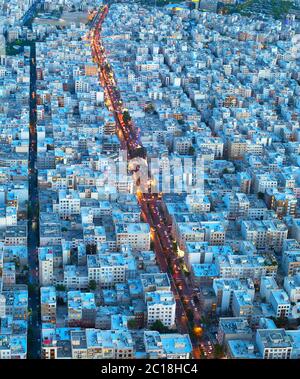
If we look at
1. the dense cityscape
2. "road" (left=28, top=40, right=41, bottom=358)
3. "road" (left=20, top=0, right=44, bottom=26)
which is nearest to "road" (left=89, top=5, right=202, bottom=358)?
the dense cityscape

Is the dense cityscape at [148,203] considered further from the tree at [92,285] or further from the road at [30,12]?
the road at [30,12]

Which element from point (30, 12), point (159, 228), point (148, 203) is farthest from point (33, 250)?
point (30, 12)

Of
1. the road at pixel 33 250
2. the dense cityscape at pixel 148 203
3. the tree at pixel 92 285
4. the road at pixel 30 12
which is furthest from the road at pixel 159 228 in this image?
the road at pixel 30 12

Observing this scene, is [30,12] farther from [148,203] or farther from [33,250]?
[33,250]
